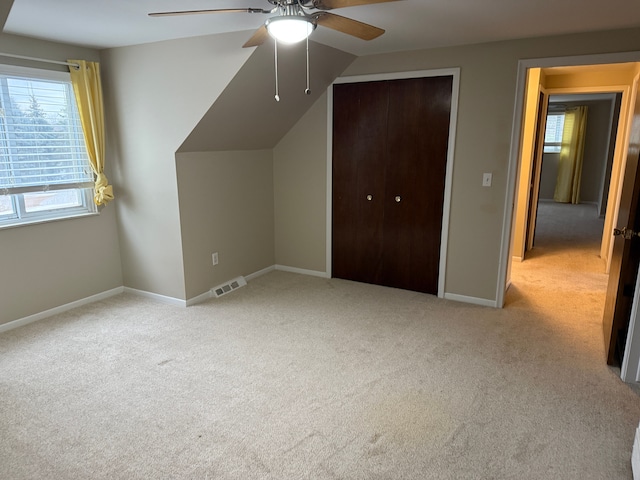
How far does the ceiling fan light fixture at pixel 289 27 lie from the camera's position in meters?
1.92

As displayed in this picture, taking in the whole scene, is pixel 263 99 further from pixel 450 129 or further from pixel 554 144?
pixel 554 144

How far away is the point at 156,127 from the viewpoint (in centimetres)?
356

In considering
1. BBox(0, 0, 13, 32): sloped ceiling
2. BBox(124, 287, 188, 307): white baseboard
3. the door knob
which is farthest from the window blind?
the door knob

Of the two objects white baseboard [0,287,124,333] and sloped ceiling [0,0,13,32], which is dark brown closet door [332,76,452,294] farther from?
sloped ceiling [0,0,13,32]

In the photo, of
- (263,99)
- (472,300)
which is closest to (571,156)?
(472,300)

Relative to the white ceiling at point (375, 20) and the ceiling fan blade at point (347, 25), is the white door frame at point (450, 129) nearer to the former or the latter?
the white ceiling at point (375, 20)

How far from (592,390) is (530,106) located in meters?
3.38

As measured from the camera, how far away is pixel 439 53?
3.59 m

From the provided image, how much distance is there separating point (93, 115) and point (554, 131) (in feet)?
32.0

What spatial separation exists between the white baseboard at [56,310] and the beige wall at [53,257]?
0.09ft

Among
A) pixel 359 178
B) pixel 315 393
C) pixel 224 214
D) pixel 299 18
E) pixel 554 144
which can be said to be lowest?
pixel 315 393

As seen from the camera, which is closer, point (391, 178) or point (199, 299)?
point (199, 299)

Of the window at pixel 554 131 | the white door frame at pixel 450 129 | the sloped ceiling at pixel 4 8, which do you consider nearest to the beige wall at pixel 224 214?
the white door frame at pixel 450 129

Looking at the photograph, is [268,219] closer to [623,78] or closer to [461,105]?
[461,105]
